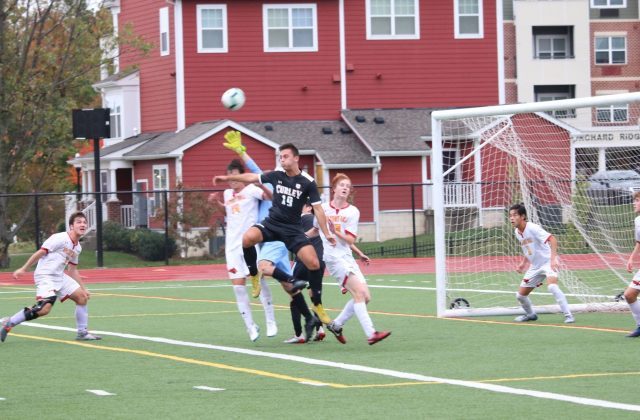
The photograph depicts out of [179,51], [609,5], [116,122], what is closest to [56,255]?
[179,51]

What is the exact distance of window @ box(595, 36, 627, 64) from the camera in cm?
7050

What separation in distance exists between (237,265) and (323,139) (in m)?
30.2

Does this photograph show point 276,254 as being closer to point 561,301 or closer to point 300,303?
point 300,303

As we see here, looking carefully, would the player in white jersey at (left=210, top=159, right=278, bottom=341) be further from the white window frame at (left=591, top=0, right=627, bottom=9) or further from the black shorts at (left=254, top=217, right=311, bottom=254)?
the white window frame at (left=591, top=0, right=627, bottom=9)

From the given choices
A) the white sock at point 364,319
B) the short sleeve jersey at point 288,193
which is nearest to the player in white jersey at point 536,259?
the white sock at point 364,319

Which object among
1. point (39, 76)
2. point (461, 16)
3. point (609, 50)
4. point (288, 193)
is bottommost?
point (288, 193)

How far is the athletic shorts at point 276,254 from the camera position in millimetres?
15109

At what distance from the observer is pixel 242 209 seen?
50.3 feet

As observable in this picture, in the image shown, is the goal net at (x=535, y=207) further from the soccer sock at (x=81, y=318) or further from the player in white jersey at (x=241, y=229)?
the soccer sock at (x=81, y=318)

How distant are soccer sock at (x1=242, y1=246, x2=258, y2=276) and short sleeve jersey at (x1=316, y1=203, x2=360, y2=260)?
0.80 meters

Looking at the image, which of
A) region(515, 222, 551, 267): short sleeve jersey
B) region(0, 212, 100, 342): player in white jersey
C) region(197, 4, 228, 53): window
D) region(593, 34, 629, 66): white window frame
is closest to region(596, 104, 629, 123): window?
region(515, 222, 551, 267): short sleeve jersey

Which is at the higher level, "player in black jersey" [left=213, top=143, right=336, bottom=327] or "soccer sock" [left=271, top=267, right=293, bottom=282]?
"player in black jersey" [left=213, top=143, right=336, bottom=327]

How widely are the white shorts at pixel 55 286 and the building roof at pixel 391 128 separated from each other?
29.5 meters

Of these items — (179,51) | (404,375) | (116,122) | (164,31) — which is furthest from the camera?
(116,122)
